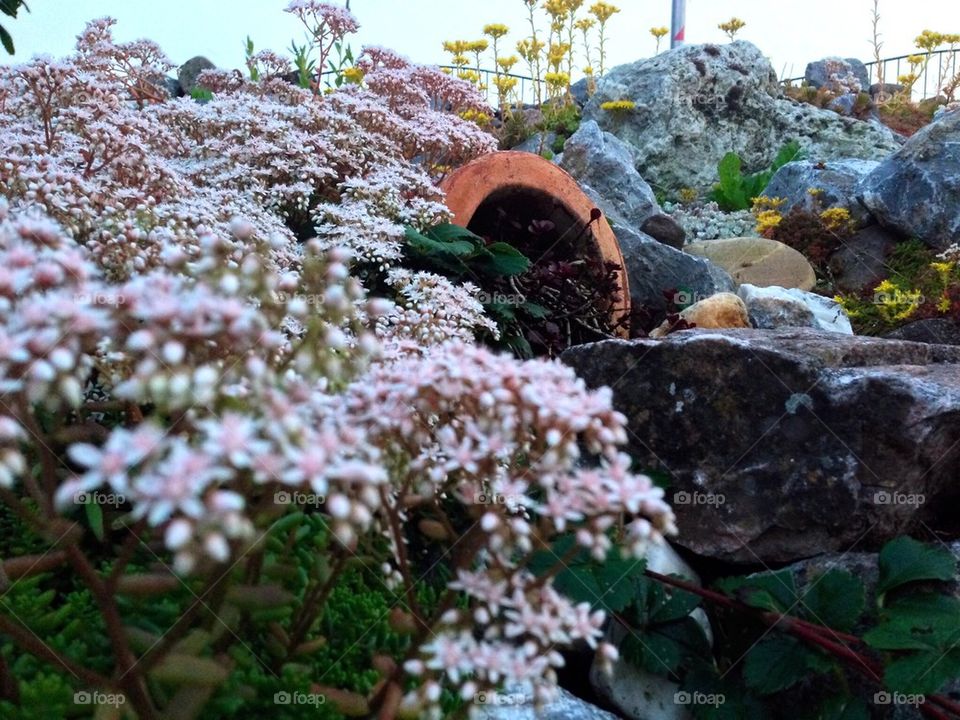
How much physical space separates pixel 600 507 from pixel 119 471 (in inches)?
25.3

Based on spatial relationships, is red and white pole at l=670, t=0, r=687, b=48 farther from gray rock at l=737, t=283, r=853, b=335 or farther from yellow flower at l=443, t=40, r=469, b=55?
gray rock at l=737, t=283, r=853, b=335

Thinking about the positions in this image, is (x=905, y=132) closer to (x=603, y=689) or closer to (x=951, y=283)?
(x=951, y=283)

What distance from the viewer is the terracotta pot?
4531 mm

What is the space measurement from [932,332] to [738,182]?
4.69 meters

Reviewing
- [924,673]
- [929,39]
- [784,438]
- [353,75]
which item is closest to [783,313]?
[784,438]

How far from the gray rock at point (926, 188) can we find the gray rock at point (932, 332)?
2193 mm

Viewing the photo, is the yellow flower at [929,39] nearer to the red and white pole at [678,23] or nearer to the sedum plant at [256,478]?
the red and white pole at [678,23]

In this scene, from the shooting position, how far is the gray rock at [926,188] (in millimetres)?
7617

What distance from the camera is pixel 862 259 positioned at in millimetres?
8047

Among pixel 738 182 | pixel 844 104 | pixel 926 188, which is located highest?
pixel 844 104

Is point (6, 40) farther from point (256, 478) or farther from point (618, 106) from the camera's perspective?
point (618, 106)

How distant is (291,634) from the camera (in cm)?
167

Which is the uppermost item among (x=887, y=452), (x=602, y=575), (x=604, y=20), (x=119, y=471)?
(x=604, y=20)

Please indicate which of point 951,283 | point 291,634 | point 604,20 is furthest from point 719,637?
point 604,20
